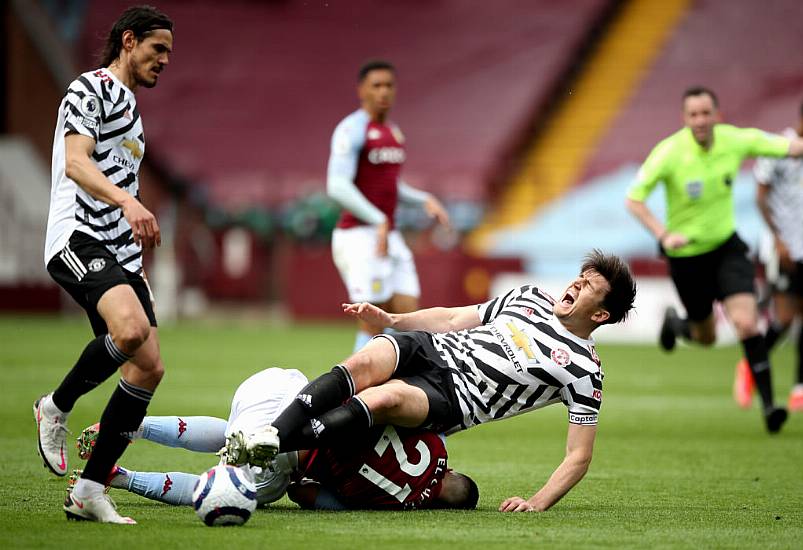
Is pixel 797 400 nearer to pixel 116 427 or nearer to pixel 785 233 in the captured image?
pixel 785 233

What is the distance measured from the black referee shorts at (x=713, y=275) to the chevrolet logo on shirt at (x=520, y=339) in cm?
396

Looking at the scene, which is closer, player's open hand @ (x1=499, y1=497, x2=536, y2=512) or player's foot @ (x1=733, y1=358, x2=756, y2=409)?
player's open hand @ (x1=499, y1=497, x2=536, y2=512)

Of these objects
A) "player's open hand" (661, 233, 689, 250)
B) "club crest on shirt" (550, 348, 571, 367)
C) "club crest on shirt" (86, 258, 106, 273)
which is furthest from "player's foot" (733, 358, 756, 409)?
"club crest on shirt" (86, 258, 106, 273)

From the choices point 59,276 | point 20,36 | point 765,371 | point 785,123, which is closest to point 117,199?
point 59,276

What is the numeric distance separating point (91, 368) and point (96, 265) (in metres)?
0.48

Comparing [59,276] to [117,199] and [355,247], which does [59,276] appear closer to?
[117,199]

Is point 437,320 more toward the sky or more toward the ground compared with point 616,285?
more toward the ground

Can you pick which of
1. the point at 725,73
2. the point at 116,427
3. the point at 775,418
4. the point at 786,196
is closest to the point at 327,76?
the point at 725,73

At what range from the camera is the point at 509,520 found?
18.0 ft

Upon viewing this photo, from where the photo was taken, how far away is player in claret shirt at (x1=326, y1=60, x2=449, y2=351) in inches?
392

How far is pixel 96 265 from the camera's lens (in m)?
5.33

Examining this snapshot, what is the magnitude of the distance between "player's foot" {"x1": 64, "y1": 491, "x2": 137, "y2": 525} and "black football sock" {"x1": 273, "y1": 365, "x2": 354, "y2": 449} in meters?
0.72

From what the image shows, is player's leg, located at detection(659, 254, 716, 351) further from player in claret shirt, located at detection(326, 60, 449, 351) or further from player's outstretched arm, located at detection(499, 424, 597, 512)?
player's outstretched arm, located at detection(499, 424, 597, 512)

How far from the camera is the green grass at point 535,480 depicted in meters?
5.02
